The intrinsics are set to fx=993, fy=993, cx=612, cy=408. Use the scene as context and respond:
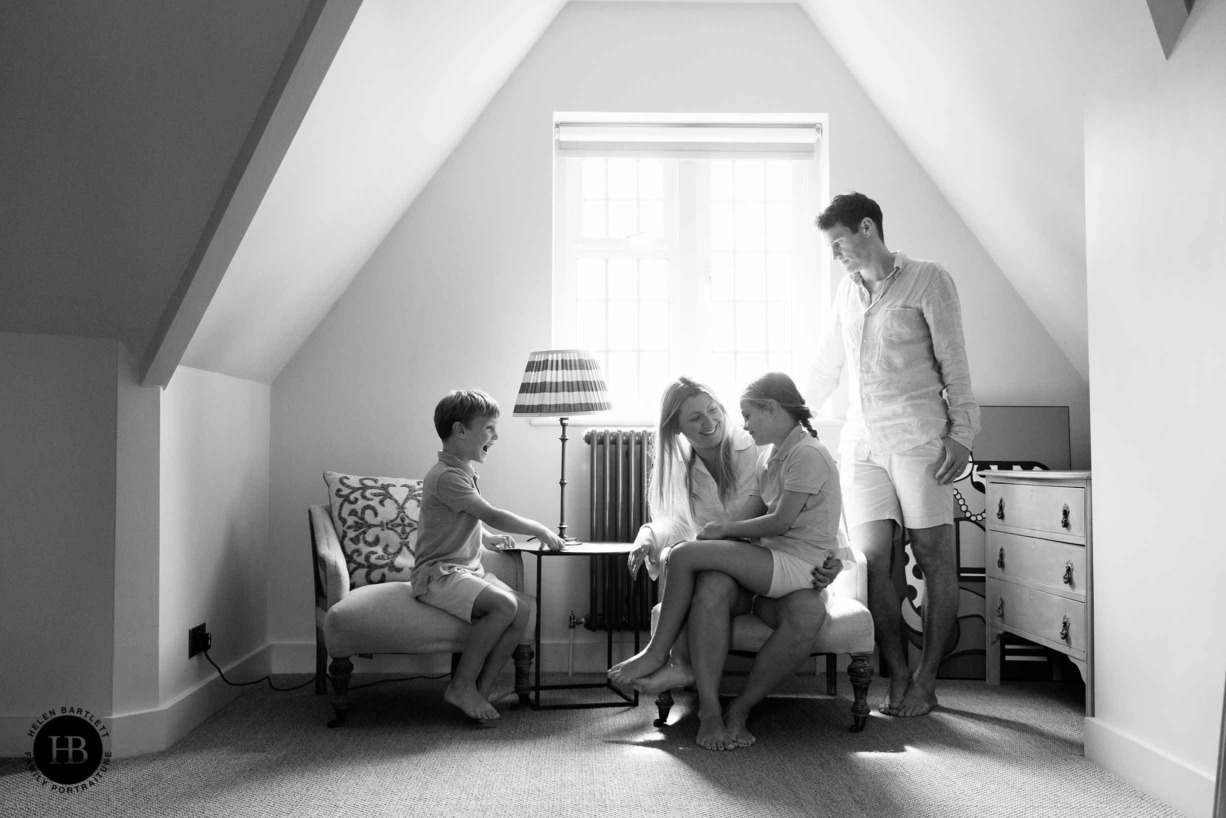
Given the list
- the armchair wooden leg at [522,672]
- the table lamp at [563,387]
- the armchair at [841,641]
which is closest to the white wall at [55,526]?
the armchair wooden leg at [522,672]

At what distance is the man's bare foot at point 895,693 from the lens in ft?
10.0

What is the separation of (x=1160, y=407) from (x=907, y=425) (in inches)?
32.8

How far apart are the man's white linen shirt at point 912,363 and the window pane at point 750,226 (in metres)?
1.08

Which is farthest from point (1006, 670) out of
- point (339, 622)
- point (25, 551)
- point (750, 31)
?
point (25, 551)

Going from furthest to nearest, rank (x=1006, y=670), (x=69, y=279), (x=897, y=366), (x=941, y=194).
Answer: (x=941, y=194) < (x=1006, y=670) < (x=897, y=366) < (x=69, y=279)

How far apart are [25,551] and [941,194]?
3.41m

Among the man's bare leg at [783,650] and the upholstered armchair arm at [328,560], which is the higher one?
the upholstered armchair arm at [328,560]

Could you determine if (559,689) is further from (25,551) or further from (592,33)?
(592,33)

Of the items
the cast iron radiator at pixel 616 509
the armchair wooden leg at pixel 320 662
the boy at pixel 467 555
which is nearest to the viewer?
the boy at pixel 467 555

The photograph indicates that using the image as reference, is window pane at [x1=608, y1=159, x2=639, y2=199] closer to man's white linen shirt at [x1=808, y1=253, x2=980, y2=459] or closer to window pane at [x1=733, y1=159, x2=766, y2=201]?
window pane at [x1=733, y1=159, x2=766, y2=201]

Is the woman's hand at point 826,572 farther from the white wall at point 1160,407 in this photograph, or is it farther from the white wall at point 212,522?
the white wall at point 212,522

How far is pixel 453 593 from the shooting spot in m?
2.97

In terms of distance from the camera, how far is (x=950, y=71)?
333 cm

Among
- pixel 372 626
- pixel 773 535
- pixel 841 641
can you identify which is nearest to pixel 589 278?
pixel 773 535
